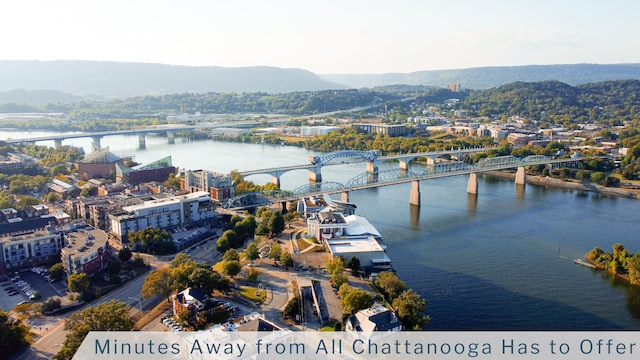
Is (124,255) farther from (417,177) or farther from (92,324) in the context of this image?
(417,177)

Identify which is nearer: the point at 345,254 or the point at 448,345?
the point at 448,345

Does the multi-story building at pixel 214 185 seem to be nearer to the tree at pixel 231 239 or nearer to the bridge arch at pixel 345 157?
the tree at pixel 231 239

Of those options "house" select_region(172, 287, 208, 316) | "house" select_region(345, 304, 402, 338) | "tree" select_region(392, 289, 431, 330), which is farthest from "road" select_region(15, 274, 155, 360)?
"tree" select_region(392, 289, 431, 330)

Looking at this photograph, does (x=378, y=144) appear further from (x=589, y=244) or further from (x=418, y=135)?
(x=589, y=244)

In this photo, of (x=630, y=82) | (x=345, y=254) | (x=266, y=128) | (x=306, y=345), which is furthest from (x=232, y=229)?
(x=630, y=82)

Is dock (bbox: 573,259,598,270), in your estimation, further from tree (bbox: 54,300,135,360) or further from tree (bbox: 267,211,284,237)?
tree (bbox: 54,300,135,360)

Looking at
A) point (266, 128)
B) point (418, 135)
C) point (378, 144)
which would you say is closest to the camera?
point (378, 144)
